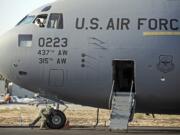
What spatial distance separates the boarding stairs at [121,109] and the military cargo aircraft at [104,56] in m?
0.04

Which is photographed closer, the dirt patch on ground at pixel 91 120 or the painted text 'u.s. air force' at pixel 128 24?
Result: the painted text 'u.s. air force' at pixel 128 24

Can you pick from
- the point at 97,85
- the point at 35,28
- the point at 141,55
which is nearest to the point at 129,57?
the point at 141,55

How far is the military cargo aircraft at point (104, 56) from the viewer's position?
19938 mm

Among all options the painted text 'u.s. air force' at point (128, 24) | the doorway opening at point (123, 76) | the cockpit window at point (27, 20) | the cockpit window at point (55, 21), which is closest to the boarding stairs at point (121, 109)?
the doorway opening at point (123, 76)

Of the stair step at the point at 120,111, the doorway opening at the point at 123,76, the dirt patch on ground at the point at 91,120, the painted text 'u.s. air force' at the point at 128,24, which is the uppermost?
the painted text 'u.s. air force' at the point at 128,24

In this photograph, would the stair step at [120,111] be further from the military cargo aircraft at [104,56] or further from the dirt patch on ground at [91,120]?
the dirt patch on ground at [91,120]

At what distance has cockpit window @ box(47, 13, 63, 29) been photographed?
20.9 metres

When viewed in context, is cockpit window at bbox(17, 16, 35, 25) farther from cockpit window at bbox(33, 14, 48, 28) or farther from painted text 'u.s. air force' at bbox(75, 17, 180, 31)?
painted text 'u.s. air force' at bbox(75, 17, 180, 31)

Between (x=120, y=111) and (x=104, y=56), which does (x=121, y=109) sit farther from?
(x=104, y=56)

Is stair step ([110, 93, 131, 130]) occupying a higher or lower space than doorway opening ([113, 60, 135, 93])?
lower

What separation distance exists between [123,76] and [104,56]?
1.48m

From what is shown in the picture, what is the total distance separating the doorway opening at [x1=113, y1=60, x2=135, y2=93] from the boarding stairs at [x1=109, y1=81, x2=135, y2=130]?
343mm

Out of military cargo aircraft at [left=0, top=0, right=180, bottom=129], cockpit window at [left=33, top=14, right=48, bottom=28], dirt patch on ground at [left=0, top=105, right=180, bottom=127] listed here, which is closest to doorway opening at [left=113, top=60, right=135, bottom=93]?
military cargo aircraft at [left=0, top=0, right=180, bottom=129]

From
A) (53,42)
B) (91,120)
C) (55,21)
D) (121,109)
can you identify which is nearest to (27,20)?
(55,21)
